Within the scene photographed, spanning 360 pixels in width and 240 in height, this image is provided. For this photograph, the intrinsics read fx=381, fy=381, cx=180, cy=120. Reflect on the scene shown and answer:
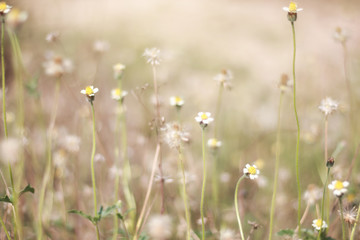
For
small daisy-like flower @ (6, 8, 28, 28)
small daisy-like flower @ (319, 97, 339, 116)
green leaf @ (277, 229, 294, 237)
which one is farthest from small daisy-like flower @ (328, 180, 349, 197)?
small daisy-like flower @ (6, 8, 28, 28)

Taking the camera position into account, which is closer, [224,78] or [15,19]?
[224,78]

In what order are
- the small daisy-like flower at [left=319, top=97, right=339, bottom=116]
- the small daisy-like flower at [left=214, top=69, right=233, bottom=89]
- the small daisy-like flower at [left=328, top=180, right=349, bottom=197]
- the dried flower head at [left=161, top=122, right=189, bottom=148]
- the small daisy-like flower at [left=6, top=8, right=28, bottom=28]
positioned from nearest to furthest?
the small daisy-like flower at [left=328, top=180, right=349, bottom=197], the dried flower head at [left=161, top=122, right=189, bottom=148], the small daisy-like flower at [left=319, top=97, right=339, bottom=116], the small daisy-like flower at [left=214, top=69, right=233, bottom=89], the small daisy-like flower at [left=6, top=8, right=28, bottom=28]

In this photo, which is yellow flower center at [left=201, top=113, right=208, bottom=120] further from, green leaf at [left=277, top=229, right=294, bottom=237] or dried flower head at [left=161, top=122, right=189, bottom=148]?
green leaf at [left=277, top=229, right=294, bottom=237]

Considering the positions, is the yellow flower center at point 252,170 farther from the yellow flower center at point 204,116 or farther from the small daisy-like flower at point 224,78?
the small daisy-like flower at point 224,78

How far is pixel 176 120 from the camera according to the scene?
2.23 m

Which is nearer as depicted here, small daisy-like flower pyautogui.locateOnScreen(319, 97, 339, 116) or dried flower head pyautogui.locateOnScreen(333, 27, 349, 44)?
small daisy-like flower pyautogui.locateOnScreen(319, 97, 339, 116)

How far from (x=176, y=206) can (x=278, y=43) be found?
3155 mm

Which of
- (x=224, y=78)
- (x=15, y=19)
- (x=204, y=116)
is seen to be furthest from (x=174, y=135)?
(x=15, y=19)

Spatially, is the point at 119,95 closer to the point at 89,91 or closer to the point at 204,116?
the point at 89,91

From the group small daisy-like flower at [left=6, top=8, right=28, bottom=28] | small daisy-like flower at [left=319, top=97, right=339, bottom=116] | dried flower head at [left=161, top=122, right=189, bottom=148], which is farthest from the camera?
small daisy-like flower at [left=6, top=8, right=28, bottom=28]

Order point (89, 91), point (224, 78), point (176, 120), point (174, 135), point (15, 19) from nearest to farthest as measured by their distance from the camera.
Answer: point (89, 91)
point (174, 135)
point (224, 78)
point (15, 19)
point (176, 120)

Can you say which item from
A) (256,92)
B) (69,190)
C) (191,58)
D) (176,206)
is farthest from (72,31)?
(176,206)

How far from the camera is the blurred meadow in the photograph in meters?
1.45

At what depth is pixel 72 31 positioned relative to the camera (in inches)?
163
